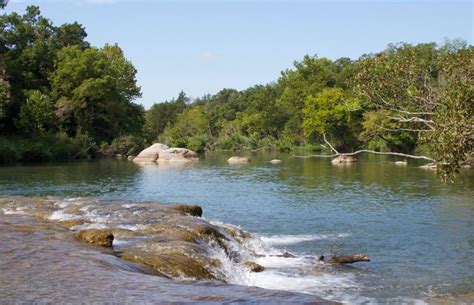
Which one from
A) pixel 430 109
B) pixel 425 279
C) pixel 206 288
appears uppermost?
pixel 430 109

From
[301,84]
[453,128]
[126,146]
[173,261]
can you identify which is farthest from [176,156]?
[173,261]

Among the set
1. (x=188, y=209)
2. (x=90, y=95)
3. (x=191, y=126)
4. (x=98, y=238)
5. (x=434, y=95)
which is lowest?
(x=188, y=209)

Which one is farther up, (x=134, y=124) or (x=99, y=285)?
(x=134, y=124)

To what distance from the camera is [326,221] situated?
2145 cm

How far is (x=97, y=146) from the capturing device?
67.6 m

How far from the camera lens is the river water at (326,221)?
1188 cm

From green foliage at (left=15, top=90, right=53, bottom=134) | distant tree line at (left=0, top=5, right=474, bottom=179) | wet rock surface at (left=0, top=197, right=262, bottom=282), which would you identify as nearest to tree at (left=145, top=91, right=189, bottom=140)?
distant tree line at (left=0, top=5, right=474, bottom=179)

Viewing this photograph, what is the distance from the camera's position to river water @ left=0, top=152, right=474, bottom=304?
468 inches

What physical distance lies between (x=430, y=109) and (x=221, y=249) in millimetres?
7738

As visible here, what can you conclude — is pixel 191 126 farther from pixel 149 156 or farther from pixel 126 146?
pixel 149 156

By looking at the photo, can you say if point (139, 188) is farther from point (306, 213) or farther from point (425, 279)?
point (425, 279)

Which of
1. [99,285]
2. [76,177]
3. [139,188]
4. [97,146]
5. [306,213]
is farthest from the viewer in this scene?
[97,146]

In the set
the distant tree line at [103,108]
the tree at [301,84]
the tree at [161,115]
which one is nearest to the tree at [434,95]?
the distant tree line at [103,108]

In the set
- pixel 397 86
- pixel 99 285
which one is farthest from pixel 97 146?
pixel 99 285
